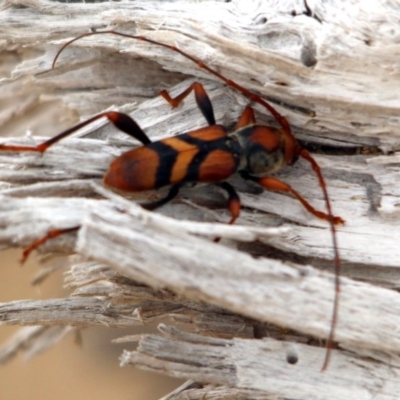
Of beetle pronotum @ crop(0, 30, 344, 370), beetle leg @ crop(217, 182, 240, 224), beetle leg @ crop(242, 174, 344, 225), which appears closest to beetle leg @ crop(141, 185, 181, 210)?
beetle pronotum @ crop(0, 30, 344, 370)

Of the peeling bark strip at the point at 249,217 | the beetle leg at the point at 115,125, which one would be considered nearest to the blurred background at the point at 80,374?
the peeling bark strip at the point at 249,217

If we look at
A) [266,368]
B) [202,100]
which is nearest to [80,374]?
[266,368]

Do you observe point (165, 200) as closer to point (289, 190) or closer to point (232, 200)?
point (232, 200)

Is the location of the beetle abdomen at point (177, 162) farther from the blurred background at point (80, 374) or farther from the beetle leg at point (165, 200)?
the blurred background at point (80, 374)

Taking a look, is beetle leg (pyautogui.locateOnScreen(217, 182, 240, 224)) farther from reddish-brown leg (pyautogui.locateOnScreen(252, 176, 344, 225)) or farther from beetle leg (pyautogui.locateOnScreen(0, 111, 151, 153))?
beetle leg (pyautogui.locateOnScreen(0, 111, 151, 153))

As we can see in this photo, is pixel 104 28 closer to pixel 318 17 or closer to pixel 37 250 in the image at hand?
pixel 318 17
